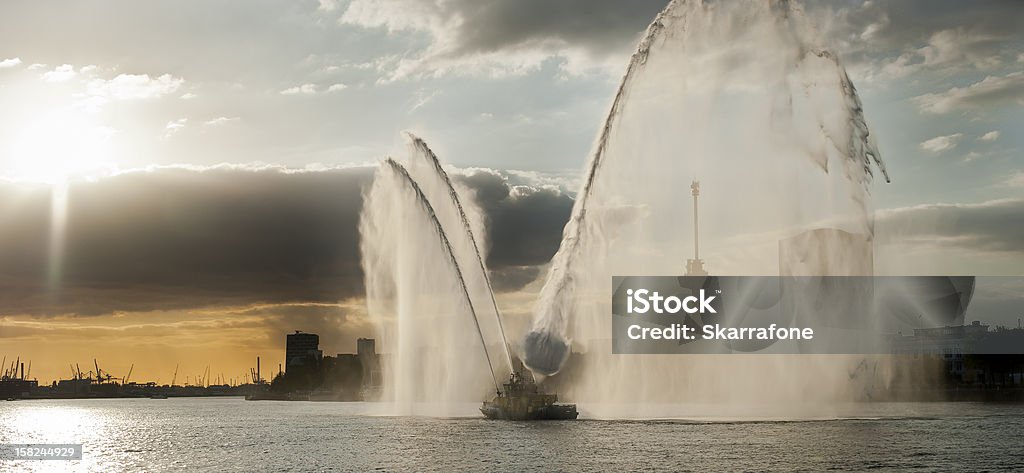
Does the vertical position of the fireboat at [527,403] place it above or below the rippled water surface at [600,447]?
above

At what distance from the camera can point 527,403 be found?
Result: 4058 inches

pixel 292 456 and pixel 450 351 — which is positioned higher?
pixel 450 351

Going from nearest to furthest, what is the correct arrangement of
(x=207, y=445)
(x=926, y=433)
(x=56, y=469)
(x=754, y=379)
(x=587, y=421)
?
(x=56, y=469)
(x=926, y=433)
(x=207, y=445)
(x=587, y=421)
(x=754, y=379)

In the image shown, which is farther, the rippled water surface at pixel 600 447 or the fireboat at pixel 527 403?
the fireboat at pixel 527 403

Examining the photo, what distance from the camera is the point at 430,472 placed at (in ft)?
213

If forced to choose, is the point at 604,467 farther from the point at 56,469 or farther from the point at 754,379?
the point at 754,379

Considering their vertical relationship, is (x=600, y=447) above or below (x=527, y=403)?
below

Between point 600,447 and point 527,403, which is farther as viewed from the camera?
point 527,403

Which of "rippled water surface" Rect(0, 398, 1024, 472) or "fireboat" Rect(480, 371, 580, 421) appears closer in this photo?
"rippled water surface" Rect(0, 398, 1024, 472)

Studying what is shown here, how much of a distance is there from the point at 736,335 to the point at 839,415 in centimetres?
1758

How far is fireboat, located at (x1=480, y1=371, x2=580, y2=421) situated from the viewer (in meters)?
103

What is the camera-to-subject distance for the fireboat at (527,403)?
10288 centimetres

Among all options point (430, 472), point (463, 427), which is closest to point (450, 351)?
point (463, 427)

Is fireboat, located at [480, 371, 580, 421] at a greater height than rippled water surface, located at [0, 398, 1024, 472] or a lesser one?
greater
